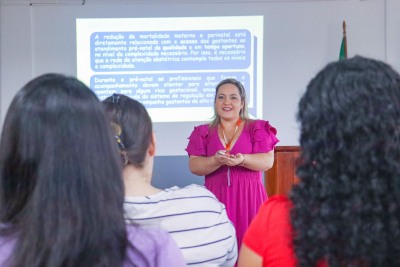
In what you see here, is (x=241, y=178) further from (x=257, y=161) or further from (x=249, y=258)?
(x=249, y=258)

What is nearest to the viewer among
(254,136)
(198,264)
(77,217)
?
(77,217)

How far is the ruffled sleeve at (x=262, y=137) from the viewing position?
8.69 feet

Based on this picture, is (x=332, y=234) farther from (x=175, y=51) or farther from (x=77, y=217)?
(x=175, y=51)

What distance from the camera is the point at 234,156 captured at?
2514mm

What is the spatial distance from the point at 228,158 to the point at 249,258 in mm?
1539

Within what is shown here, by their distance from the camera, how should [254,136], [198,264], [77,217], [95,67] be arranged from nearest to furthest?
[77,217] → [198,264] → [254,136] → [95,67]

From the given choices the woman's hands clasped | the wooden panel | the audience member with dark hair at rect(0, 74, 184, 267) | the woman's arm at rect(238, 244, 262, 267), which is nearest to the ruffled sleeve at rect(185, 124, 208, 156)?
the woman's hands clasped

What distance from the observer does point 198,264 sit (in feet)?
4.07

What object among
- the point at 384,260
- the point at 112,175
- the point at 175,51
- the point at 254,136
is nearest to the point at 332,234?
the point at 384,260

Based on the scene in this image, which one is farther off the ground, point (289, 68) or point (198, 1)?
point (198, 1)

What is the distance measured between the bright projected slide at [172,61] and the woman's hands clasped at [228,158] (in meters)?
1.88

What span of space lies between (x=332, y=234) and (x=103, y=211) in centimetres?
41

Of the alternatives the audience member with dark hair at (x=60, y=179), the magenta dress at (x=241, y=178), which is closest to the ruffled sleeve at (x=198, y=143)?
the magenta dress at (x=241, y=178)

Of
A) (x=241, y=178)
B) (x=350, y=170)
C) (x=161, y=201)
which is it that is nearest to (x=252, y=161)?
(x=241, y=178)
